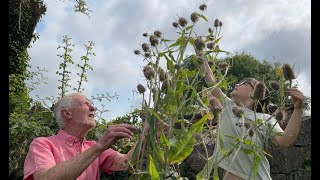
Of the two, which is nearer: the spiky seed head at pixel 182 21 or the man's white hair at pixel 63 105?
the spiky seed head at pixel 182 21

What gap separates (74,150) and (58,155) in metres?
0.08

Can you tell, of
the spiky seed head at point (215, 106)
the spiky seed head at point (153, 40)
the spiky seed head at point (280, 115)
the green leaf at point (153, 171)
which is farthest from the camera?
the spiky seed head at point (153, 40)

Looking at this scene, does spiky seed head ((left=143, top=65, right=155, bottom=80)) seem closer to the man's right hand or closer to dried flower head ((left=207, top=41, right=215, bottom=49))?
the man's right hand

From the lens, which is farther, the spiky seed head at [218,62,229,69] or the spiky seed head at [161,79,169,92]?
the spiky seed head at [218,62,229,69]

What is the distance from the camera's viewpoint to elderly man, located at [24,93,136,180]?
1.75 meters

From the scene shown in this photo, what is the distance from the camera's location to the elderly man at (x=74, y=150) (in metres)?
1.75

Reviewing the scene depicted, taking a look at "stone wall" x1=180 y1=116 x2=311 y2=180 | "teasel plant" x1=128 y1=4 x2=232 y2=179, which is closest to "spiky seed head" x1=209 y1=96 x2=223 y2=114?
"teasel plant" x1=128 y1=4 x2=232 y2=179

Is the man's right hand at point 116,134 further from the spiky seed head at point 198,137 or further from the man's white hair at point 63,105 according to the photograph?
the man's white hair at point 63,105

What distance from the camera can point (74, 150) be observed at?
2.04 meters

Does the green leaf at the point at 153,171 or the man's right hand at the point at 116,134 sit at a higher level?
the man's right hand at the point at 116,134

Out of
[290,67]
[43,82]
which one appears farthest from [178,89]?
[43,82]

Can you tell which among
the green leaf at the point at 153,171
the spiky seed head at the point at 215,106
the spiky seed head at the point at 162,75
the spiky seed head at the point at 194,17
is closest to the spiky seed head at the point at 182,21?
the spiky seed head at the point at 194,17

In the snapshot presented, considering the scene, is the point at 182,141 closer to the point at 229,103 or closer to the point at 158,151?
the point at 158,151

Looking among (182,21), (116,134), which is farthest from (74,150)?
(182,21)
